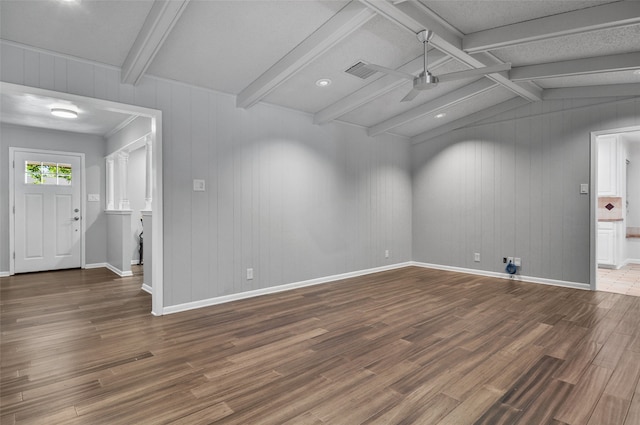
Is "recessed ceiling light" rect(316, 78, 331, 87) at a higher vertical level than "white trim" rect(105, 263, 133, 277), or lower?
higher

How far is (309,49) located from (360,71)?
937 millimetres

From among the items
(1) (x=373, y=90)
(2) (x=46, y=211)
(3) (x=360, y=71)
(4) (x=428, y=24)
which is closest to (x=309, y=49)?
(3) (x=360, y=71)

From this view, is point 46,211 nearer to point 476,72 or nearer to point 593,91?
point 476,72

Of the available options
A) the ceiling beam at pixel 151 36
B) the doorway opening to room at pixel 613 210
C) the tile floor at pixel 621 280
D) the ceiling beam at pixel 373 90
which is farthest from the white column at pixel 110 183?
the doorway opening to room at pixel 613 210

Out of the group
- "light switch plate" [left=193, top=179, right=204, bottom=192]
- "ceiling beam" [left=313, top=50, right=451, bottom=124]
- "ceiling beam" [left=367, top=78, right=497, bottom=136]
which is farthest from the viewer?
"ceiling beam" [left=367, top=78, right=497, bottom=136]

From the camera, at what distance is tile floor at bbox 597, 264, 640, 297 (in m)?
4.76

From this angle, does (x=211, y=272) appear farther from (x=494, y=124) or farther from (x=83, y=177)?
(x=494, y=124)

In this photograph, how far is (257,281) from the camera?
15.0 ft

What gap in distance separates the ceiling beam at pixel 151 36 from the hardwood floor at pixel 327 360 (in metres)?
2.56

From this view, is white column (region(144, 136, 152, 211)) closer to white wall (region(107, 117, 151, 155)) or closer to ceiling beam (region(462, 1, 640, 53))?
white wall (region(107, 117, 151, 155))

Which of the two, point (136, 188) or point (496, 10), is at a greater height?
point (496, 10)

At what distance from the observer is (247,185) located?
449 cm

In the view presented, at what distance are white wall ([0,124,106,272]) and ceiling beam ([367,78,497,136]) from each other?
18.4 ft

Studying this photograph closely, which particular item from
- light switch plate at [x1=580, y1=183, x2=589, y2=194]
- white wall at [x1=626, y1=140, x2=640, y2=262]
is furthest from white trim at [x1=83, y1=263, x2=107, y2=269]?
white wall at [x1=626, y1=140, x2=640, y2=262]
